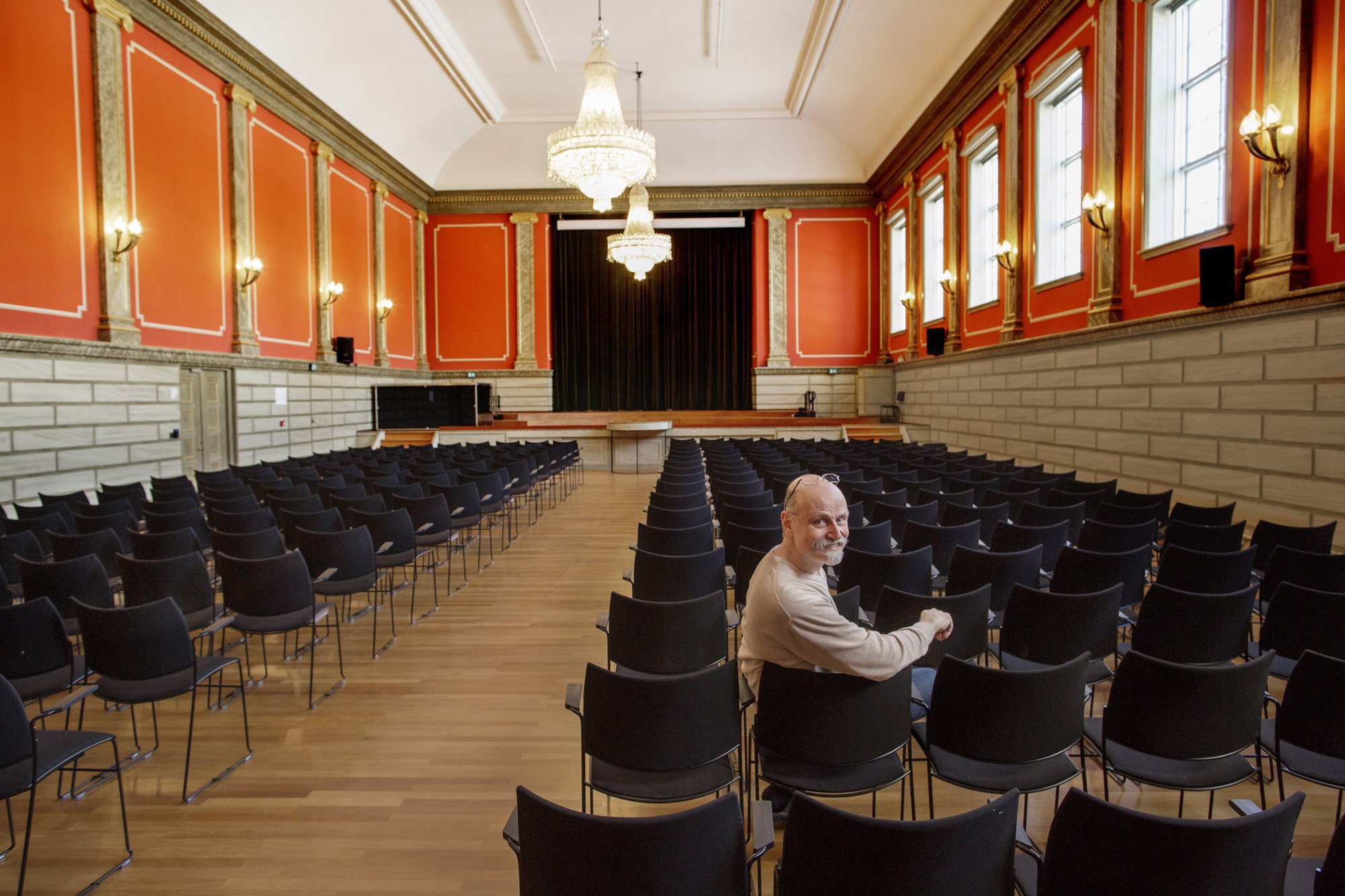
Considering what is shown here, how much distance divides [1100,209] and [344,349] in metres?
13.2

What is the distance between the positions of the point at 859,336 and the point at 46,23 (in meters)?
17.0

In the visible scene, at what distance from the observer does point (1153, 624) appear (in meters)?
→ 3.10

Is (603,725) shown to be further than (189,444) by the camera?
No

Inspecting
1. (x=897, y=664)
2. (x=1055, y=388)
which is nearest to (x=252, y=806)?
(x=897, y=664)

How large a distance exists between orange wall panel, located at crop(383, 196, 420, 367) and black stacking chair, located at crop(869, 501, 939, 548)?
1539 centimetres

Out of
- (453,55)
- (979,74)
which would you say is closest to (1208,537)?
(979,74)

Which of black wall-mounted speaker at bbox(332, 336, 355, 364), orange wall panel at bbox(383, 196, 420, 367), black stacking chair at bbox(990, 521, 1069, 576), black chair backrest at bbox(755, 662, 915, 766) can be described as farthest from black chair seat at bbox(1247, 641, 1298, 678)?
orange wall panel at bbox(383, 196, 420, 367)

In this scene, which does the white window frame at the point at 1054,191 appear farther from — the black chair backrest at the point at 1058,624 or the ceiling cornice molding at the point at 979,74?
the black chair backrest at the point at 1058,624

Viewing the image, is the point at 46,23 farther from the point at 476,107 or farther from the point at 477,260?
the point at 477,260

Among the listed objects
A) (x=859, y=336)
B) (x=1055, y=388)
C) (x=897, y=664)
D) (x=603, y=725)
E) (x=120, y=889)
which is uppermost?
(x=859, y=336)

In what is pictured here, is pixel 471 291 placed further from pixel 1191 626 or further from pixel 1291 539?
pixel 1191 626

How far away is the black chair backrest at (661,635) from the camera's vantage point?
122 inches

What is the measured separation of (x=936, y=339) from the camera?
51.5 ft

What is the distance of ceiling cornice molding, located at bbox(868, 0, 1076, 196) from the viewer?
11.1 metres
